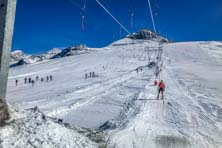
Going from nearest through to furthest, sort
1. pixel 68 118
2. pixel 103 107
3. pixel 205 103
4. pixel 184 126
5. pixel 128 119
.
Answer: pixel 184 126 < pixel 128 119 < pixel 68 118 < pixel 103 107 < pixel 205 103

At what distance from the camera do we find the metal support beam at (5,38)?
5.85 metres

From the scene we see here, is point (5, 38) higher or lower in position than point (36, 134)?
higher

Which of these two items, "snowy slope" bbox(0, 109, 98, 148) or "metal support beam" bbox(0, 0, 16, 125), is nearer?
"snowy slope" bbox(0, 109, 98, 148)

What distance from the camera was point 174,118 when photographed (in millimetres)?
12156

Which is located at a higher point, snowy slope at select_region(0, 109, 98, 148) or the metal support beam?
the metal support beam

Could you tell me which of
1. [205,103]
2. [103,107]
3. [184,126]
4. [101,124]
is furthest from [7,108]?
[205,103]

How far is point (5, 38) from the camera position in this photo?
590 cm

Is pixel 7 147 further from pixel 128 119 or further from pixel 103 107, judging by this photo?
pixel 103 107

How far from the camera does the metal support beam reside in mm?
5848

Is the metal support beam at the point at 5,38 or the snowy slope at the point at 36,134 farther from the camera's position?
the metal support beam at the point at 5,38

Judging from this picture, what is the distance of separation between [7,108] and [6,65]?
108 cm

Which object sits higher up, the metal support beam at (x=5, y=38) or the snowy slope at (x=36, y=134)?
the metal support beam at (x=5, y=38)

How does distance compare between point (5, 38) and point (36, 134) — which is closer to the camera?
point (5, 38)

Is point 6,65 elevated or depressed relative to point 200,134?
elevated
